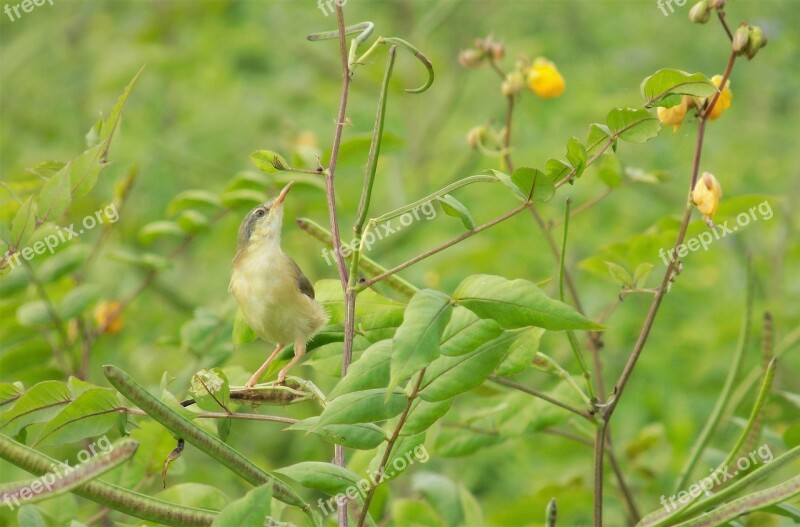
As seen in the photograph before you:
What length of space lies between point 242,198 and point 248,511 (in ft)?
5.92

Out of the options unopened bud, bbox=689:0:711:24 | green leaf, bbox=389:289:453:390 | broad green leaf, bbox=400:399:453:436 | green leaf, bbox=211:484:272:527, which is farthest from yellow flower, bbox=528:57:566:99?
green leaf, bbox=211:484:272:527

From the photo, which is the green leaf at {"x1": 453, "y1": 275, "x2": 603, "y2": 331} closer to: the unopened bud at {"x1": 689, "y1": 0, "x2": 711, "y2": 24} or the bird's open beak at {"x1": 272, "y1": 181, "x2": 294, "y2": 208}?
the unopened bud at {"x1": 689, "y1": 0, "x2": 711, "y2": 24}

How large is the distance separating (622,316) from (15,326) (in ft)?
10.6

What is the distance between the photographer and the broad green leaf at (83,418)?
Answer: 5.74 ft

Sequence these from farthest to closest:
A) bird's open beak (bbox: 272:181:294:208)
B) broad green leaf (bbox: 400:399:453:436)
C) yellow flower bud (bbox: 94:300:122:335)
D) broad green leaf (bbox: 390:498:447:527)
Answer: yellow flower bud (bbox: 94:300:122:335) → bird's open beak (bbox: 272:181:294:208) → broad green leaf (bbox: 390:498:447:527) → broad green leaf (bbox: 400:399:453:436)

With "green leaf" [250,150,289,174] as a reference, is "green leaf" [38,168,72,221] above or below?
above

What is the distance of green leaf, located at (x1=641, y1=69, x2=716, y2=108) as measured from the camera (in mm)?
1793

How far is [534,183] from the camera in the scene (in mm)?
1770

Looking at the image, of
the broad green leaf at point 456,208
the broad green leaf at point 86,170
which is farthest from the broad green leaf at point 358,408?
the broad green leaf at point 86,170

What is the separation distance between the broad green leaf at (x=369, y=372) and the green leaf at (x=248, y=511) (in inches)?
7.7

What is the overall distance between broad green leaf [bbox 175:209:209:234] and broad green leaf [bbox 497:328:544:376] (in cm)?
149

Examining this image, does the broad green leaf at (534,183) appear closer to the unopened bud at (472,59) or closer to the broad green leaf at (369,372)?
the broad green leaf at (369,372)

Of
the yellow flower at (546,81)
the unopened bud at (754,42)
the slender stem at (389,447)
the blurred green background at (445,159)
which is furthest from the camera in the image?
the blurred green background at (445,159)

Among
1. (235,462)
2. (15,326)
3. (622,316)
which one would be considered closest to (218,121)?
(622,316)
